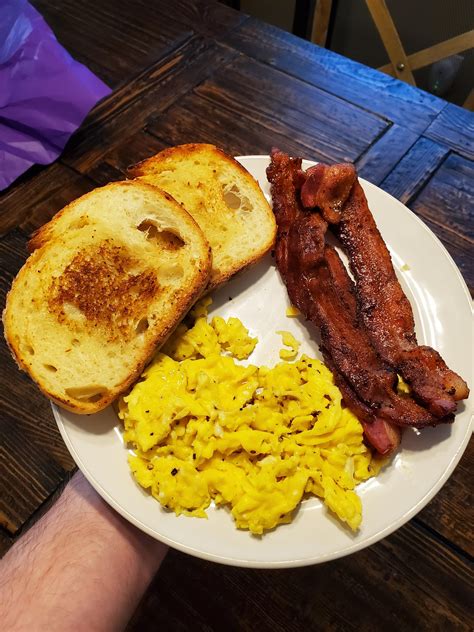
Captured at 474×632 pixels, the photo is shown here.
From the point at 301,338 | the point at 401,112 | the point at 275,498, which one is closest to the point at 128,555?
the point at 275,498

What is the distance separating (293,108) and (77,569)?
2138 mm

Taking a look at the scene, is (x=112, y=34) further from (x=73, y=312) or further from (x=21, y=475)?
(x=21, y=475)

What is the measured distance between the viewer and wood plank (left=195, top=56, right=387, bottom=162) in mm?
2391

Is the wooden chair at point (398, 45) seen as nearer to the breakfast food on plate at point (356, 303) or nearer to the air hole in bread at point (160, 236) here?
the breakfast food on plate at point (356, 303)

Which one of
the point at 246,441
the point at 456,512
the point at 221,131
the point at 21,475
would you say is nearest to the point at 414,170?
the point at 221,131

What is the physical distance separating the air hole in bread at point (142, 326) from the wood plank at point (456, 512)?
102cm

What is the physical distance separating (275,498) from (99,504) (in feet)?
1.81

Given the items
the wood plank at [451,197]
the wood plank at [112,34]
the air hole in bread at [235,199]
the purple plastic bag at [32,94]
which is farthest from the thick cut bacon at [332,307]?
the wood plank at [112,34]

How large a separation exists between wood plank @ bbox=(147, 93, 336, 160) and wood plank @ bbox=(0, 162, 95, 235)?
440mm

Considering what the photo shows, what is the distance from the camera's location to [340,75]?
2.61 metres

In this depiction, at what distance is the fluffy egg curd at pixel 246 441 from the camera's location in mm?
1294

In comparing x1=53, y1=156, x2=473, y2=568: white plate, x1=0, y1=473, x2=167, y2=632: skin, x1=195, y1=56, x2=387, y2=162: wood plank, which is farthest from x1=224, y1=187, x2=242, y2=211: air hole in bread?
x1=0, y1=473, x2=167, y2=632: skin

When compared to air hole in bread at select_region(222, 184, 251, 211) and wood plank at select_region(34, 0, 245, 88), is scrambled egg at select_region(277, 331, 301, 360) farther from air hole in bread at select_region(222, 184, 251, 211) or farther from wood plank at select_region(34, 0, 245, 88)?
wood plank at select_region(34, 0, 245, 88)

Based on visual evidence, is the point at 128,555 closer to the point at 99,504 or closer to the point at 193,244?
the point at 99,504
